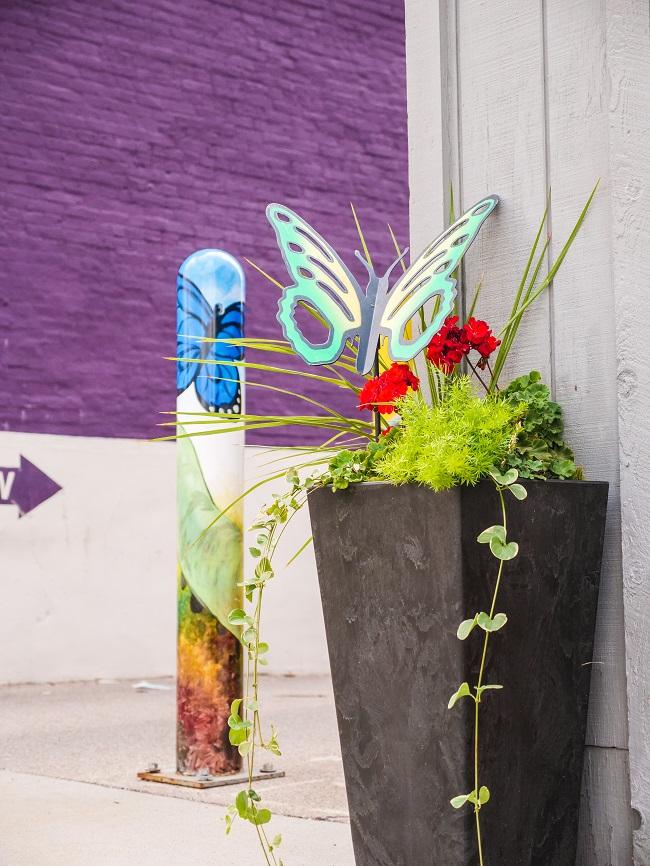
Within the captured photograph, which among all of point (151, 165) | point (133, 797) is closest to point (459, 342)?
point (133, 797)

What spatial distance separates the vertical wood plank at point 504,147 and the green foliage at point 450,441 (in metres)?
0.30

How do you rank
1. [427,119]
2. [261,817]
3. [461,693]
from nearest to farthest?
[461,693]
[261,817]
[427,119]

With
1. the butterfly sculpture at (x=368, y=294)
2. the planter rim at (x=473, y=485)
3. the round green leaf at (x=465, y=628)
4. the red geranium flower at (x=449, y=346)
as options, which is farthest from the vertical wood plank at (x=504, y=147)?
the round green leaf at (x=465, y=628)

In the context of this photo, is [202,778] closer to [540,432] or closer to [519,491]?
[540,432]

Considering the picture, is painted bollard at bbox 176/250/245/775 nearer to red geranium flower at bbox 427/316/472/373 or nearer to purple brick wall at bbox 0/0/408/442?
red geranium flower at bbox 427/316/472/373

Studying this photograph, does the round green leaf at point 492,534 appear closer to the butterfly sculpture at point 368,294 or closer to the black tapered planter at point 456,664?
the black tapered planter at point 456,664

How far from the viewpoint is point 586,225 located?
2.68 metres

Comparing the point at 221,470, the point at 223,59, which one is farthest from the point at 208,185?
the point at 221,470

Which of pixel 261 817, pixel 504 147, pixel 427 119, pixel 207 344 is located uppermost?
pixel 427 119

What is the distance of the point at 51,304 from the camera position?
27.7 feet

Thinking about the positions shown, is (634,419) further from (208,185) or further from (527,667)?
(208,185)

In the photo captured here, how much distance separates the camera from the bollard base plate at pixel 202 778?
4160 mm

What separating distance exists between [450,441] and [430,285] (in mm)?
397

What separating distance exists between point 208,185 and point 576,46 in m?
6.87
